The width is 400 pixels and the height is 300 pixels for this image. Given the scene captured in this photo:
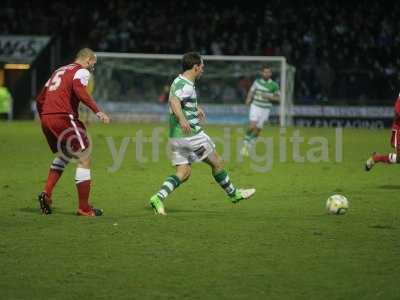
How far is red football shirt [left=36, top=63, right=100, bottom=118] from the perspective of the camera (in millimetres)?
10312

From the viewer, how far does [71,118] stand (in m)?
10.4

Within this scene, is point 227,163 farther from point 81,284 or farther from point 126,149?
point 81,284

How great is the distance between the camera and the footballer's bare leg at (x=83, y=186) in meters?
10.4

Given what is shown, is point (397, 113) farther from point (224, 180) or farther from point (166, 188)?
point (166, 188)

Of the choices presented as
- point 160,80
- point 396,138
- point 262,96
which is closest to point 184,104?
point 396,138

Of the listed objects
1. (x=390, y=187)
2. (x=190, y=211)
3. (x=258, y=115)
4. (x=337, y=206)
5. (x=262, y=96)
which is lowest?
(x=258, y=115)

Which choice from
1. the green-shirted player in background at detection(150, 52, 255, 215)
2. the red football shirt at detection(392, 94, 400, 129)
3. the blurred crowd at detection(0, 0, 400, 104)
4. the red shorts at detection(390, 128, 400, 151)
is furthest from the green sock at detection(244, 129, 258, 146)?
the blurred crowd at detection(0, 0, 400, 104)

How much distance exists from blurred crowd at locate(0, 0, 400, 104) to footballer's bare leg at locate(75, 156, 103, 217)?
2425cm

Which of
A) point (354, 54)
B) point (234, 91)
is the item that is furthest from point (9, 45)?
point (354, 54)

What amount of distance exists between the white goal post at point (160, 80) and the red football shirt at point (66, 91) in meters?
22.1

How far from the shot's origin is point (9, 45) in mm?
36750

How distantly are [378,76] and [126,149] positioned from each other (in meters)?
15.5

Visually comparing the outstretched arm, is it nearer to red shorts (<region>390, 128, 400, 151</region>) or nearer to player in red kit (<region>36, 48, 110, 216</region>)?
player in red kit (<region>36, 48, 110, 216</region>)

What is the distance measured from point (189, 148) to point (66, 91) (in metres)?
1.71
